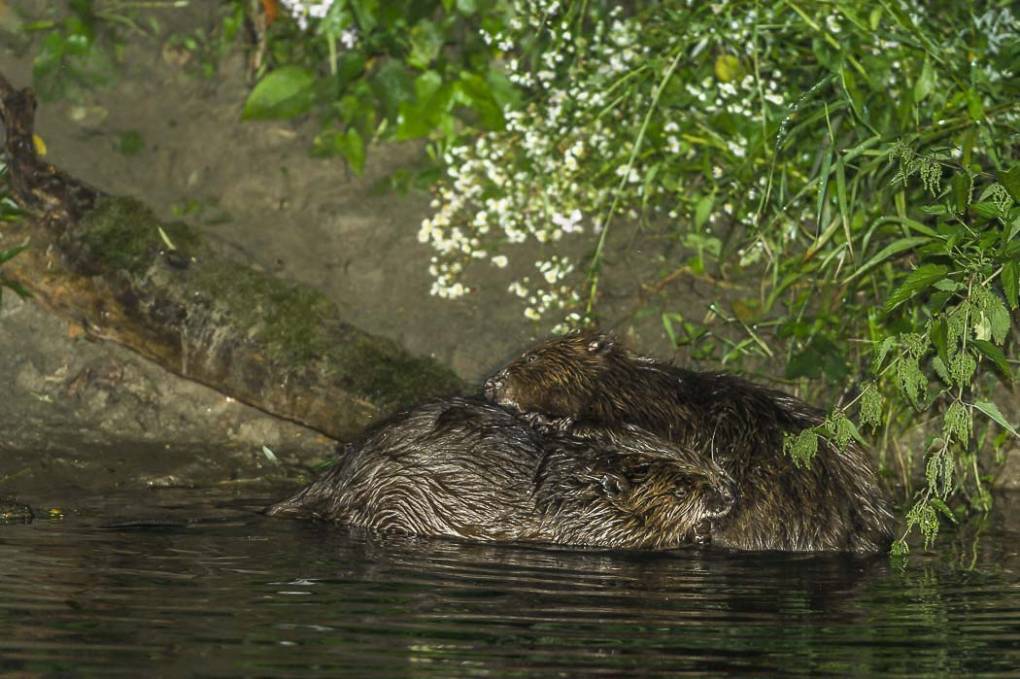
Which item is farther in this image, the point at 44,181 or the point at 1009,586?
the point at 44,181

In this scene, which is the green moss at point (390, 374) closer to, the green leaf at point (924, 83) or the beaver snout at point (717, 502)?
the beaver snout at point (717, 502)

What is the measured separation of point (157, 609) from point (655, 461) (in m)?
2.14

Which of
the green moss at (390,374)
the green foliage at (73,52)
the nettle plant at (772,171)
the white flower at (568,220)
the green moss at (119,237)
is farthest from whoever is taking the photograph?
the green foliage at (73,52)

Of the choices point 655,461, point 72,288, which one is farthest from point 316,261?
point 655,461

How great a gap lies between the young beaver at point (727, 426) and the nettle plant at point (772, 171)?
227mm

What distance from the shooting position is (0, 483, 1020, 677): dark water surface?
3.80 m

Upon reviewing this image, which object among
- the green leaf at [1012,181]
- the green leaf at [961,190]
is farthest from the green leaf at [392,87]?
the green leaf at [1012,181]

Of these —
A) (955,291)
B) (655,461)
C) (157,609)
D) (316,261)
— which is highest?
(316,261)

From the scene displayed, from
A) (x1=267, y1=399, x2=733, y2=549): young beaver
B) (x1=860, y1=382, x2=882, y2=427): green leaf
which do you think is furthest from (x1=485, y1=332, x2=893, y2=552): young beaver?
(x1=860, y1=382, x2=882, y2=427): green leaf

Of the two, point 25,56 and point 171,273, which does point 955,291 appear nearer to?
point 171,273

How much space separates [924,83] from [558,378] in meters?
1.92

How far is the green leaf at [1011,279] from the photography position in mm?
5035

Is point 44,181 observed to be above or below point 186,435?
above

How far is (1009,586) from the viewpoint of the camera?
4.98 m
